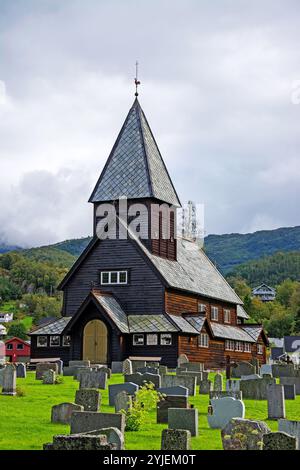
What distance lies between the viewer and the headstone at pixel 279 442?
40.4ft

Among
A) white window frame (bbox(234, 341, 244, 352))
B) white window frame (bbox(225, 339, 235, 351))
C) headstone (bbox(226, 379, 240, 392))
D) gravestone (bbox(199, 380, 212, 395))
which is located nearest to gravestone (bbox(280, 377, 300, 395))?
headstone (bbox(226, 379, 240, 392))

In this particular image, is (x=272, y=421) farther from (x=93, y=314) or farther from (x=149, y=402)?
(x=93, y=314)

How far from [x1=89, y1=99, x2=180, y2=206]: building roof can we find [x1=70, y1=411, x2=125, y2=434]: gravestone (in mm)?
37379

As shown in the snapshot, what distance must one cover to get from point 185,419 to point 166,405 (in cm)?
240

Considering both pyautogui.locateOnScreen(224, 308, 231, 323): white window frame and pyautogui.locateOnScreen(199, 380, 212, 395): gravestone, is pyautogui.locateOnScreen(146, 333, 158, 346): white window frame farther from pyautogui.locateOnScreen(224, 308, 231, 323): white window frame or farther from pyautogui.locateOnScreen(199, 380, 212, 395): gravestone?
pyautogui.locateOnScreen(199, 380, 212, 395): gravestone

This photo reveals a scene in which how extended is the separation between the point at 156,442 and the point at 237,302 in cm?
4904

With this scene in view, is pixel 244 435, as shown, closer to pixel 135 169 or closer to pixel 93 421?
pixel 93 421

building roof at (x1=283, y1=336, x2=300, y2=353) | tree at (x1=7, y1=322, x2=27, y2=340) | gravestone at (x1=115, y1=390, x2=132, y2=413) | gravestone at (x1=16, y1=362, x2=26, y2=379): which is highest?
tree at (x1=7, y1=322, x2=27, y2=340)

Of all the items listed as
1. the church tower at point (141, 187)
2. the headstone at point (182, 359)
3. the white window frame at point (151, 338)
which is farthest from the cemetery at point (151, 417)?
the church tower at point (141, 187)

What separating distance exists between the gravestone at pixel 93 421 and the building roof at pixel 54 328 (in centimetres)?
3573

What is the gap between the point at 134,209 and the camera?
52.6m

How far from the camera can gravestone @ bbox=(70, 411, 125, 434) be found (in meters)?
14.7

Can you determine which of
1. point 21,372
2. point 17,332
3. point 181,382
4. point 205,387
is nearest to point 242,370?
point 21,372
